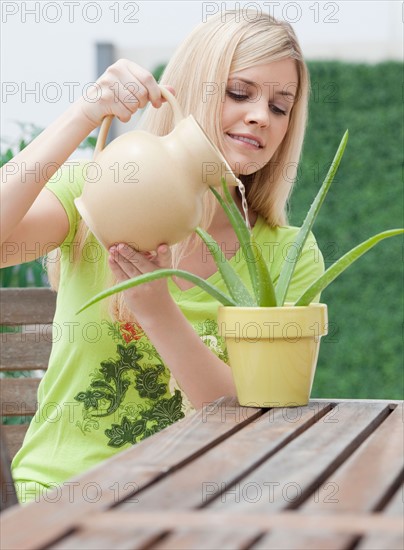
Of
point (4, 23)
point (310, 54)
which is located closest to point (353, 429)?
point (4, 23)

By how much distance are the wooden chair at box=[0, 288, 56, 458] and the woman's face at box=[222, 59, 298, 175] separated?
0.59 m

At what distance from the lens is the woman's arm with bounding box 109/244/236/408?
131cm

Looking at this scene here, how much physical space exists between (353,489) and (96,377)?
0.91 meters

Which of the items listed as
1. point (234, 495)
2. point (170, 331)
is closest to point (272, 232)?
point (170, 331)

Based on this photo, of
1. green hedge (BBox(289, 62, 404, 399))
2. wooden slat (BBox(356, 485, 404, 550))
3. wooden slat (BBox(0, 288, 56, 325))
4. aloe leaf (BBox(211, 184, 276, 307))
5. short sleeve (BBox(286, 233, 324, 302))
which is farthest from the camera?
green hedge (BBox(289, 62, 404, 399))

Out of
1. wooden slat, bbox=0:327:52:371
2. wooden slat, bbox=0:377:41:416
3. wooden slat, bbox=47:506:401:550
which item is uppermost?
wooden slat, bbox=47:506:401:550

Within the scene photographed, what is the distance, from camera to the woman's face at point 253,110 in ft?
5.32

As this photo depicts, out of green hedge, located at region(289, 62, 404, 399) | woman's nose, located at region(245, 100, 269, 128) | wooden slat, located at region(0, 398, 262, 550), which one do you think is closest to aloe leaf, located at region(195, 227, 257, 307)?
wooden slat, located at region(0, 398, 262, 550)

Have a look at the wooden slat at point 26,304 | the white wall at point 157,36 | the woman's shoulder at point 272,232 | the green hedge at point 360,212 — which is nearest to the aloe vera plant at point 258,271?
the woman's shoulder at point 272,232

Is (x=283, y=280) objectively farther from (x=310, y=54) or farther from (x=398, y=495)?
(x=310, y=54)

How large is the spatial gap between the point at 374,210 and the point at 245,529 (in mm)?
3773

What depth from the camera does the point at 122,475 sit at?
837 mm

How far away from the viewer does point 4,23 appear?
382 cm

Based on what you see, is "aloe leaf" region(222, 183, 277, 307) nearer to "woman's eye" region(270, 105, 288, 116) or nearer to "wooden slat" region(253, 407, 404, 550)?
"wooden slat" region(253, 407, 404, 550)
